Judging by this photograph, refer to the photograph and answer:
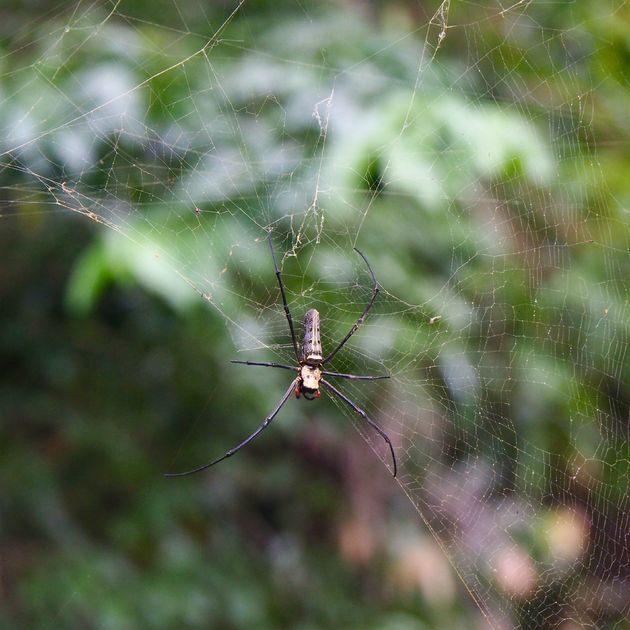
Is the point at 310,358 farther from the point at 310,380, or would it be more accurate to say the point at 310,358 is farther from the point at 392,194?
the point at 392,194

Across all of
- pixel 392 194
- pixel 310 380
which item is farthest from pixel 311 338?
pixel 392 194

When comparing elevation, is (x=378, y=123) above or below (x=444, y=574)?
above

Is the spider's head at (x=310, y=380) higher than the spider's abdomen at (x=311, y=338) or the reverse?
the reverse

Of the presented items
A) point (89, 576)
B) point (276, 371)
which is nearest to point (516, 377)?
point (276, 371)

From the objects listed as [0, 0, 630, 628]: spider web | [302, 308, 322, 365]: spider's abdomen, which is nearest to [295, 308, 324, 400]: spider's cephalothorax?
[302, 308, 322, 365]: spider's abdomen

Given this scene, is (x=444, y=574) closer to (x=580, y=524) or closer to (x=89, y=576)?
(x=580, y=524)

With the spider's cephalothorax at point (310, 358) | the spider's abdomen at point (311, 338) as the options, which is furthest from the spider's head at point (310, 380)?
the spider's abdomen at point (311, 338)

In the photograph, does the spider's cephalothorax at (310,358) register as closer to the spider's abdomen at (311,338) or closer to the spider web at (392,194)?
the spider's abdomen at (311,338)
